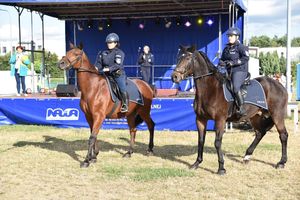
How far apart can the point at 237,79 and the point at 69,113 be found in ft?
24.2

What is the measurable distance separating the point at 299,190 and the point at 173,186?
6.10 ft

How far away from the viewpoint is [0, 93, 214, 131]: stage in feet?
43.2

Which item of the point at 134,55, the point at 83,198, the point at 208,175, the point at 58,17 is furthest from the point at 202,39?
the point at 83,198

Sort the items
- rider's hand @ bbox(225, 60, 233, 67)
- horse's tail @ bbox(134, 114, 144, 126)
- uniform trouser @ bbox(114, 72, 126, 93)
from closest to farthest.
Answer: rider's hand @ bbox(225, 60, 233, 67) → uniform trouser @ bbox(114, 72, 126, 93) → horse's tail @ bbox(134, 114, 144, 126)

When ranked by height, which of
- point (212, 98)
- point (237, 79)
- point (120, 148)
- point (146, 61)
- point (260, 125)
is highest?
point (146, 61)

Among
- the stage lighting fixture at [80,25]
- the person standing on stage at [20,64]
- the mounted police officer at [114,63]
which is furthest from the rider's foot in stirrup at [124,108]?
the stage lighting fixture at [80,25]

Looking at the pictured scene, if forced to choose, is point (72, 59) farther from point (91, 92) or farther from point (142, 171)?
point (142, 171)

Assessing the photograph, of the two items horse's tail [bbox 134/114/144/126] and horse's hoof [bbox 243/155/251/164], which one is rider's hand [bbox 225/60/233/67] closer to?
horse's hoof [bbox 243/155/251/164]

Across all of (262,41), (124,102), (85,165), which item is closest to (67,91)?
(124,102)

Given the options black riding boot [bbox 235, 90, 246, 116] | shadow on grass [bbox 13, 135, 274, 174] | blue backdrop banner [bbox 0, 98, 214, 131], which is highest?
black riding boot [bbox 235, 90, 246, 116]

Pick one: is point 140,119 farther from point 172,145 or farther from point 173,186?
point 173,186

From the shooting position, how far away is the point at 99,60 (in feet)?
28.7

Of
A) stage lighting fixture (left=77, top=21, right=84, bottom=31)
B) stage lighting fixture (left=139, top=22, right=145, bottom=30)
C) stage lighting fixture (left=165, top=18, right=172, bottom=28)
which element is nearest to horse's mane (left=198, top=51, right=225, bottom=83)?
stage lighting fixture (left=165, top=18, right=172, bottom=28)

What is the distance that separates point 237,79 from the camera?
7762 mm
